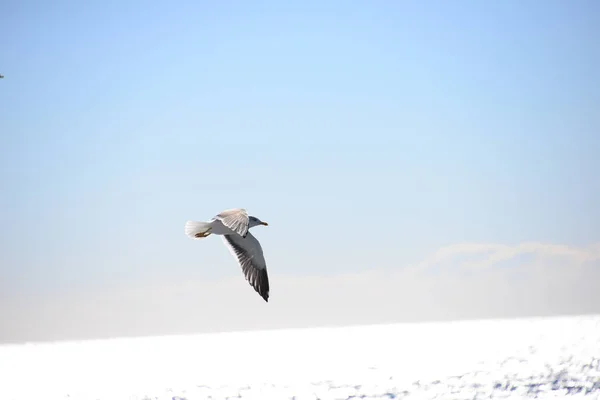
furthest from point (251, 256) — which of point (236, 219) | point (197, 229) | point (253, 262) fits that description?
point (236, 219)

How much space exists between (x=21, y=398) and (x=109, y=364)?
53.3 feet

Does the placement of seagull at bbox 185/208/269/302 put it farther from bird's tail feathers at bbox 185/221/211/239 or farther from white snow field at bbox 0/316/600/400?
white snow field at bbox 0/316/600/400

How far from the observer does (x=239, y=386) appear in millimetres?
27438

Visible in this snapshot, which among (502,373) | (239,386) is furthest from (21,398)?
(502,373)

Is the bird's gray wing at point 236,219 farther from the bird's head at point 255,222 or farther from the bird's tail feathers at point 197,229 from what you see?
the bird's head at point 255,222

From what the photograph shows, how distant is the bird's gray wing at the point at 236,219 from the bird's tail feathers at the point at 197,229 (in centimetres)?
65

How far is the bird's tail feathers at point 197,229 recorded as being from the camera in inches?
667

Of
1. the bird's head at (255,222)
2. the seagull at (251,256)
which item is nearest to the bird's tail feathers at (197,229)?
the seagull at (251,256)

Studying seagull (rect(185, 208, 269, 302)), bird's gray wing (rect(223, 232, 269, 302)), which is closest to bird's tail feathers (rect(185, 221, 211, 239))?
seagull (rect(185, 208, 269, 302))

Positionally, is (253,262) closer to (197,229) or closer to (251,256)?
(251,256)

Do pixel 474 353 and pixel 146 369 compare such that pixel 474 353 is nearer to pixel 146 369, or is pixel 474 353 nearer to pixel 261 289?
pixel 146 369

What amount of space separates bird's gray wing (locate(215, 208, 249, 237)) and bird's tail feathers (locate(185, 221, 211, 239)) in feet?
2.12

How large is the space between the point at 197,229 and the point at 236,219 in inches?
83.9

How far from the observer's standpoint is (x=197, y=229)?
1703cm
